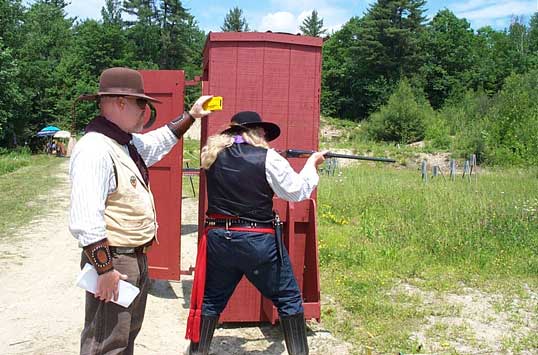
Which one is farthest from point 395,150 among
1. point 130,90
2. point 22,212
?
point 130,90

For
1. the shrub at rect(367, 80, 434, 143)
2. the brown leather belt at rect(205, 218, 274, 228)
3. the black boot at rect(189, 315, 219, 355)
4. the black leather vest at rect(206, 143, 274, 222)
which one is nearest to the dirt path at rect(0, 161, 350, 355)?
the black boot at rect(189, 315, 219, 355)

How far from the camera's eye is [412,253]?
7.54 metres

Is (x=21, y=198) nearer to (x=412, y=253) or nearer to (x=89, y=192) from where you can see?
(x=412, y=253)

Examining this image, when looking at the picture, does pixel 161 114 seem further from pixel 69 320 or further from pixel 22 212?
pixel 22 212

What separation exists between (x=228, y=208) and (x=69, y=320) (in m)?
2.52

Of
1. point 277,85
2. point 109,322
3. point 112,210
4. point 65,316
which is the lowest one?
point 65,316

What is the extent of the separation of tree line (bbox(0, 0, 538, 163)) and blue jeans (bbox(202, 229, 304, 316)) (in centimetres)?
3967

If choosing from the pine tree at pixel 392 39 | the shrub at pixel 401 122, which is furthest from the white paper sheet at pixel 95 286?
the pine tree at pixel 392 39

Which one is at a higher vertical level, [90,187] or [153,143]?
[153,143]

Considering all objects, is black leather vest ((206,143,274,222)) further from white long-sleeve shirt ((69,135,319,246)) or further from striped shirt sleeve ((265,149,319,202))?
white long-sleeve shirt ((69,135,319,246))

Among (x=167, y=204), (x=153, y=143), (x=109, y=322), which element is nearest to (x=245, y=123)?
(x=153, y=143)

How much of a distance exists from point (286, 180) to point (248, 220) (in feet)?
1.37

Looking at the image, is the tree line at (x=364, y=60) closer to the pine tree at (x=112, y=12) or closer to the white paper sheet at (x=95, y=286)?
the pine tree at (x=112, y=12)

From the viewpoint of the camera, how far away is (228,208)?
386cm
